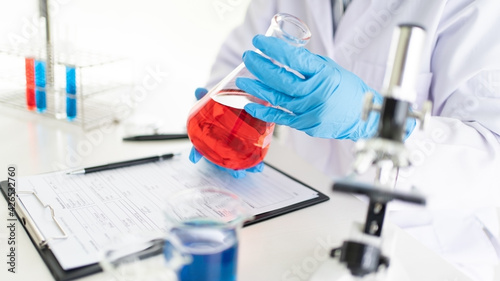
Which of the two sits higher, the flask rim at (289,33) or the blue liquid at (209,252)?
the flask rim at (289,33)

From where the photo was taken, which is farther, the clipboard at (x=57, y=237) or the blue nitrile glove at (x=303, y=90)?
the blue nitrile glove at (x=303, y=90)

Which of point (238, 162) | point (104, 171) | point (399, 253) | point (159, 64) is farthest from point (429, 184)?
point (159, 64)

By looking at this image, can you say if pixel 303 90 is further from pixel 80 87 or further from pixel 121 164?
pixel 80 87

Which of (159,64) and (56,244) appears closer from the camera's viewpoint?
(56,244)

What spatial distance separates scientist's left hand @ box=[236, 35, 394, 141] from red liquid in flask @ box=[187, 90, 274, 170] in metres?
0.03

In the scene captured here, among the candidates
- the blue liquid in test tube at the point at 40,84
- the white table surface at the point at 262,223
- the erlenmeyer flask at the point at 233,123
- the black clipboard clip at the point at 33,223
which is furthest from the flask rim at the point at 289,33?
the blue liquid in test tube at the point at 40,84

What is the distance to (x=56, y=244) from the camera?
660mm

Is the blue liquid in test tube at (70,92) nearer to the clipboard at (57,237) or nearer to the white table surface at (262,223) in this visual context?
the white table surface at (262,223)

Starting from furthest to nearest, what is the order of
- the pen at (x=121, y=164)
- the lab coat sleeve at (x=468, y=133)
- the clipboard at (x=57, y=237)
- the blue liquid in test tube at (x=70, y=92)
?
the blue liquid in test tube at (x=70, y=92) → the lab coat sleeve at (x=468, y=133) → the pen at (x=121, y=164) → the clipboard at (x=57, y=237)

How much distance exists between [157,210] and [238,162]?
18 centimetres

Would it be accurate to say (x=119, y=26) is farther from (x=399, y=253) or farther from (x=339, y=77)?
(x=399, y=253)

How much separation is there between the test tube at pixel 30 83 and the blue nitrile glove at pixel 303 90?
0.80m

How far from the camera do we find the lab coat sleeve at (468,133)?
1.03m

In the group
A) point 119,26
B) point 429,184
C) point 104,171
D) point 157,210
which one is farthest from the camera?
point 119,26
